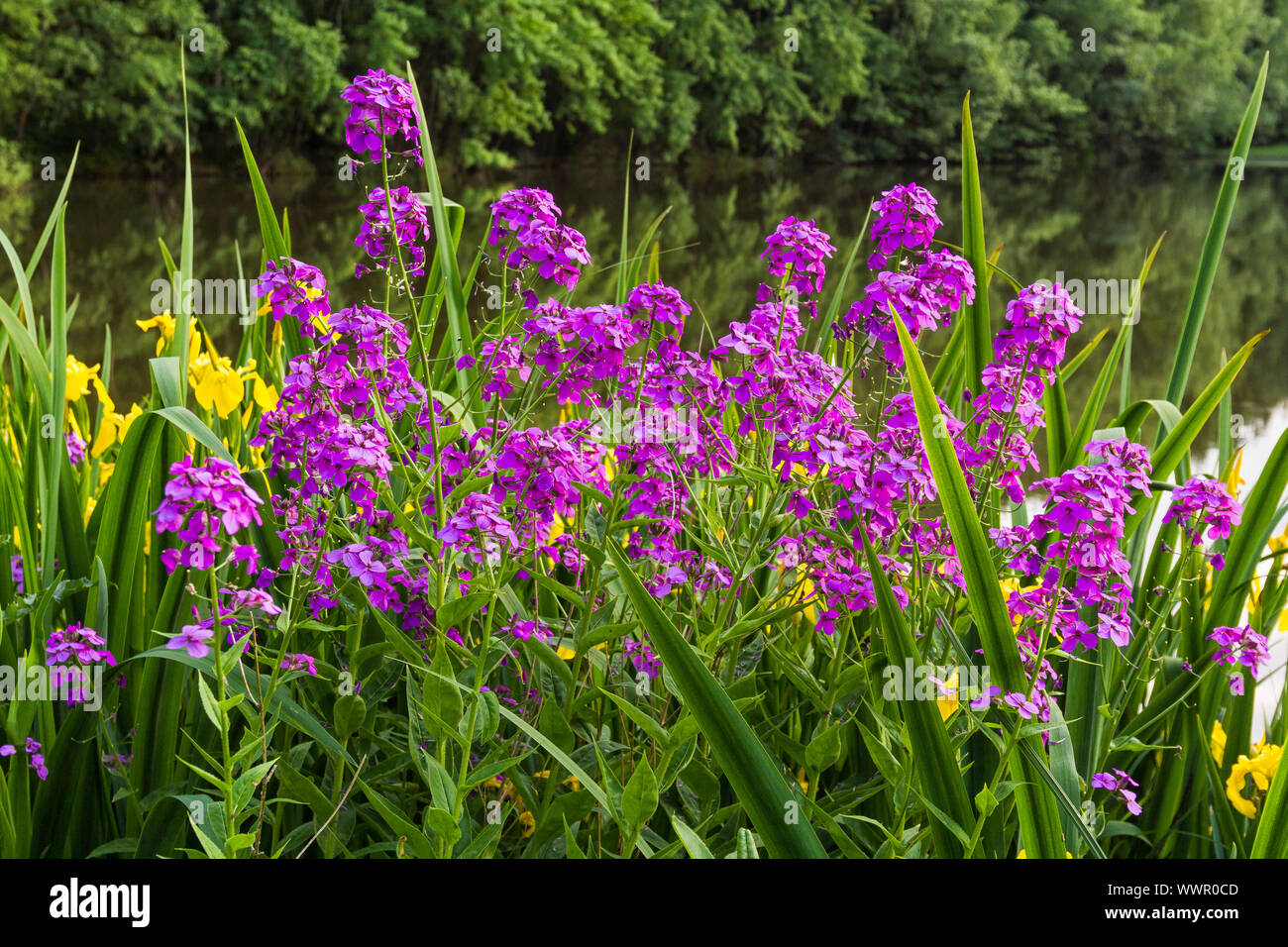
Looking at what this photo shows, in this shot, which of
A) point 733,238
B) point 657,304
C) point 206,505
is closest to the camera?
point 206,505

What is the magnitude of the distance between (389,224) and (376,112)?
14 cm

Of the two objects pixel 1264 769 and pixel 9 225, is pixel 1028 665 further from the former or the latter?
pixel 9 225

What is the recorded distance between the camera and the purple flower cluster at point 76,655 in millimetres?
1337

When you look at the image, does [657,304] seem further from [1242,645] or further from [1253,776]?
[1253,776]

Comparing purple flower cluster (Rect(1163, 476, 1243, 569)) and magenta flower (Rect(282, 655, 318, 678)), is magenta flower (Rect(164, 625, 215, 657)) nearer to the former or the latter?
magenta flower (Rect(282, 655, 318, 678))

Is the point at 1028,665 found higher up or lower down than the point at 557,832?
higher up

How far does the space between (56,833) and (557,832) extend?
729 millimetres

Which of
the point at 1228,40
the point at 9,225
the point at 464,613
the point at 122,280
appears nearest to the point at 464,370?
the point at 464,613

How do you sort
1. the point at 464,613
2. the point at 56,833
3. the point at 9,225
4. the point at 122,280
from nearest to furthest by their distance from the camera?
the point at 464,613 < the point at 56,833 < the point at 122,280 < the point at 9,225

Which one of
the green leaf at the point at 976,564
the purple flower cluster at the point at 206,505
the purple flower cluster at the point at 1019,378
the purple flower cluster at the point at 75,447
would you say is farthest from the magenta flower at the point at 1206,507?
the purple flower cluster at the point at 75,447

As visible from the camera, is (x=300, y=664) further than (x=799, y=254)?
No

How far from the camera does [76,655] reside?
139 cm

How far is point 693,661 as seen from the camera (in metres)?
1.09

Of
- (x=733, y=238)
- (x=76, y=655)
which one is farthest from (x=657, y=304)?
(x=733, y=238)
